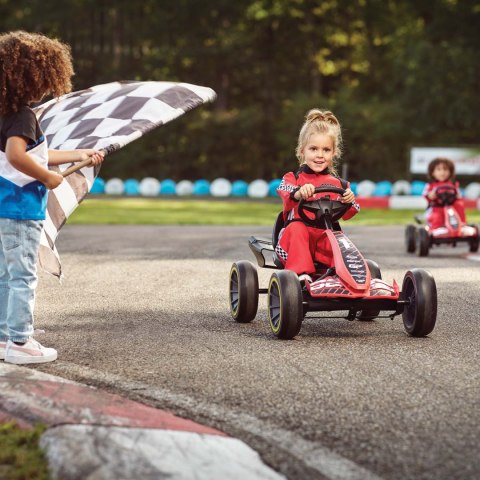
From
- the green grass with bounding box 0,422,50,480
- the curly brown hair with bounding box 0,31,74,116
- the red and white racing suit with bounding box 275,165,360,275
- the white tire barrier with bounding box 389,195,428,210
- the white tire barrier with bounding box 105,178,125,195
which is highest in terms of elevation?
the curly brown hair with bounding box 0,31,74,116

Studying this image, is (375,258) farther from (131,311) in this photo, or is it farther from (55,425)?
(55,425)

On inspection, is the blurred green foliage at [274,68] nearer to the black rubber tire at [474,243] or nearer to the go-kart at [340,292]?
the black rubber tire at [474,243]

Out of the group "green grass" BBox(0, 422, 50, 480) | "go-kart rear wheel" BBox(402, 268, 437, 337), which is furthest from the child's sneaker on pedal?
"go-kart rear wheel" BBox(402, 268, 437, 337)

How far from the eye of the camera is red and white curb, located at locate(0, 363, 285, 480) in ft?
9.31

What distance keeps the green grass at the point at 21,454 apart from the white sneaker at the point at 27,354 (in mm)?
1107

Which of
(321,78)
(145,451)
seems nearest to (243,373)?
(145,451)

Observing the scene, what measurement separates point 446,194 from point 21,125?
783cm

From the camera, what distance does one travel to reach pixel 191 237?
40.7ft

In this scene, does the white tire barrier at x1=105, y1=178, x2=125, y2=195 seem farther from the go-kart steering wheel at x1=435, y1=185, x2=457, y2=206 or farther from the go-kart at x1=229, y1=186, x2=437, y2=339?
the go-kart at x1=229, y1=186, x2=437, y2=339

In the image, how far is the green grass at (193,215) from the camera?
17.0 metres

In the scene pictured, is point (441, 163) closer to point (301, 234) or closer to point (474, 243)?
point (474, 243)

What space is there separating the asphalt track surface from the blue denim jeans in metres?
0.26

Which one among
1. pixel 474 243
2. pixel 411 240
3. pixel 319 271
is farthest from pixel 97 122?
→ pixel 474 243

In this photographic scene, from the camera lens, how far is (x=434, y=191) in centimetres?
1141
